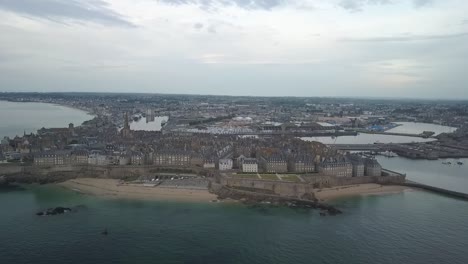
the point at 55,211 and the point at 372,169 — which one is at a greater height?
the point at 372,169

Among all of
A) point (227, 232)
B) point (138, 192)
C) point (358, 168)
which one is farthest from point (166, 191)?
point (358, 168)

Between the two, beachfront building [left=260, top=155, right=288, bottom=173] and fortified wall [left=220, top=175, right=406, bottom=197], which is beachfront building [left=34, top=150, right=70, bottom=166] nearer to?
fortified wall [left=220, top=175, right=406, bottom=197]

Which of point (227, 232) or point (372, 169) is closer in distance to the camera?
point (227, 232)

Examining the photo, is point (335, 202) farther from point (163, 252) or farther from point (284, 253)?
point (163, 252)

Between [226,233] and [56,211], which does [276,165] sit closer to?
[226,233]

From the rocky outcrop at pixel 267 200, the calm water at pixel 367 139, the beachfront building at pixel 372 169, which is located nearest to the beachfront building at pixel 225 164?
the rocky outcrop at pixel 267 200

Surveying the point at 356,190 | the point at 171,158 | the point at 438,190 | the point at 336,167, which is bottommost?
the point at 356,190

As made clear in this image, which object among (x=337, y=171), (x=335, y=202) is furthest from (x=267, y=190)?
(x=337, y=171)
